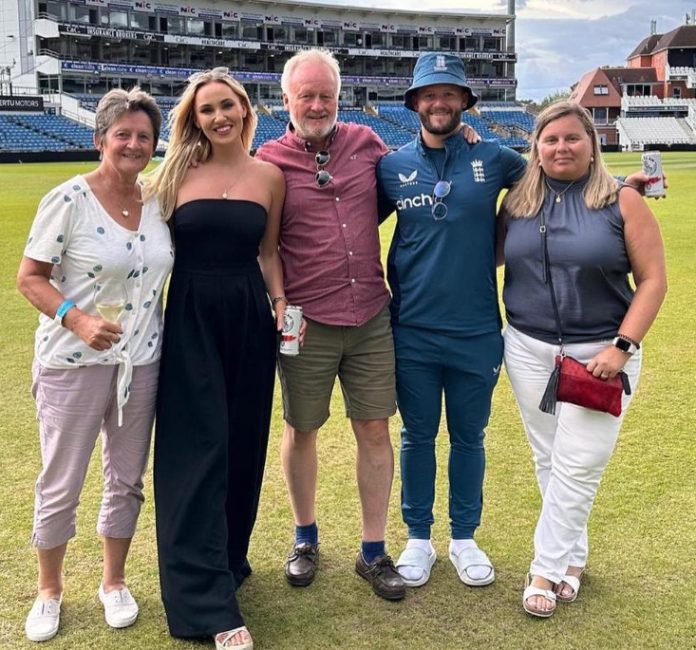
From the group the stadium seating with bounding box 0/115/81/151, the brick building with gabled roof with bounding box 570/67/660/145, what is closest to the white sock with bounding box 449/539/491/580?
the stadium seating with bounding box 0/115/81/151

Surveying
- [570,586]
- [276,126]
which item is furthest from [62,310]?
[276,126]

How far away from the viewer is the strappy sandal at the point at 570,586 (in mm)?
3279

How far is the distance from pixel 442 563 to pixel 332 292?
1340mm

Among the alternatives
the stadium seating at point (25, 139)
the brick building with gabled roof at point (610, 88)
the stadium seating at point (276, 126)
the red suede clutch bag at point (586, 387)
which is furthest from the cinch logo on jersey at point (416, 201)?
the brick building with gabled roof at point (610, 88)

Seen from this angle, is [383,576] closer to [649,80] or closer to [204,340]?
[204,340]

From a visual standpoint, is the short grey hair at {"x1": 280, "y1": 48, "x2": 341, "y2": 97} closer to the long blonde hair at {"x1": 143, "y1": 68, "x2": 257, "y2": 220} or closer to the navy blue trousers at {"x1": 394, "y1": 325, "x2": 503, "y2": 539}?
the long blonde hair at {"x1": 143, "y1": 68, "x2": 257, "y2": 220}

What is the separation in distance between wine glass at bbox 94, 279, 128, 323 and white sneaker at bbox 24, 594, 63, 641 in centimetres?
121

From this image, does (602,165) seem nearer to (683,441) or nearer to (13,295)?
(683,441)

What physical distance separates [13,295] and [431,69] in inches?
300

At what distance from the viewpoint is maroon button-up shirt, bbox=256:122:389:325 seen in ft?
11.1

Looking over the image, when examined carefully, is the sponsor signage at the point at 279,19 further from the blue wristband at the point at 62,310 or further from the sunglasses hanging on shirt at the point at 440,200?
the blue wristband at the point at 62,310

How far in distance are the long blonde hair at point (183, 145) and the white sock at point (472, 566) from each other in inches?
75.1

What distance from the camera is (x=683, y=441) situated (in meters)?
4.95

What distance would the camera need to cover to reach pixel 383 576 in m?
3.38
